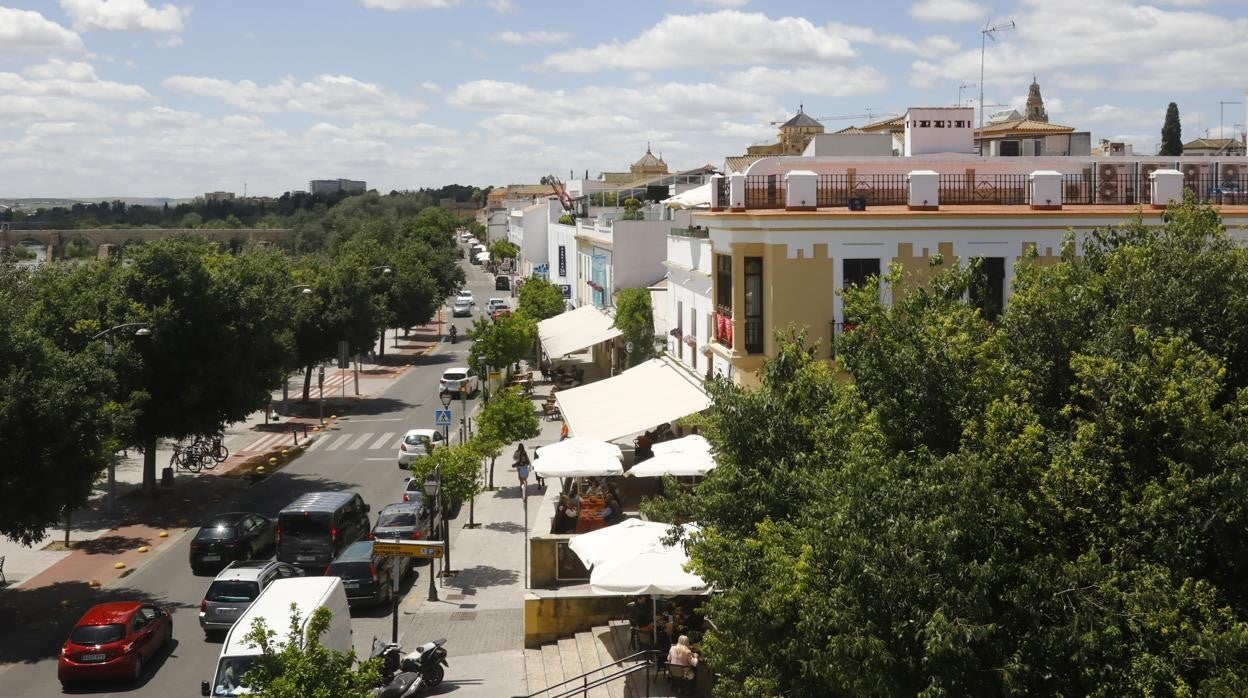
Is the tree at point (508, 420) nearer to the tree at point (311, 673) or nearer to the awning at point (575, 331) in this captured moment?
the awning at point (575, 331)

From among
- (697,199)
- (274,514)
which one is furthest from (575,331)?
(274,514)

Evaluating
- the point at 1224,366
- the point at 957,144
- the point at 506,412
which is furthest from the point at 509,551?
the point at 1224,366

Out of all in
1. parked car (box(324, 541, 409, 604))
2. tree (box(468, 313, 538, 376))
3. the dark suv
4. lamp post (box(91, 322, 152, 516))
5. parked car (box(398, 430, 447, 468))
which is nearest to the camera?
parked car (box(324, 541, 409, 604))

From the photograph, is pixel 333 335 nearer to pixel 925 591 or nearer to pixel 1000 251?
pixel 1000 251

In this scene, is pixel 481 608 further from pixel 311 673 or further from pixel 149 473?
pixel 149 473

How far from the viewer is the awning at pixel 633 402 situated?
2823 cm

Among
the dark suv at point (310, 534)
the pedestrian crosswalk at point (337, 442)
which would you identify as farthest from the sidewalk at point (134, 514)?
the dark suv at point (310, 534)

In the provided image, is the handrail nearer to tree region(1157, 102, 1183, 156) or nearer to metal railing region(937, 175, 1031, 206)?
metal railing region(937, 175, 1031, 206)

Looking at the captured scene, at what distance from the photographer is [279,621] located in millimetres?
18672

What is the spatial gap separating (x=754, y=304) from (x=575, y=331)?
29.3m

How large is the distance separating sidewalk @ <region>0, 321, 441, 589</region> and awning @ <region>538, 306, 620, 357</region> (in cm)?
974

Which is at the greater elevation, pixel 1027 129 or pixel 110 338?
pixel 1027 129

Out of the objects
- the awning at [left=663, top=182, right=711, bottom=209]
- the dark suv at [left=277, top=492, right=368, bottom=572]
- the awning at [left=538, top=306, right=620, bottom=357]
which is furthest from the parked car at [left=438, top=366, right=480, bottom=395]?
the dark suv at [left=277, top=492, right=368, bottom=572]

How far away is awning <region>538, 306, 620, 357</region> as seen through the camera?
4766cm
